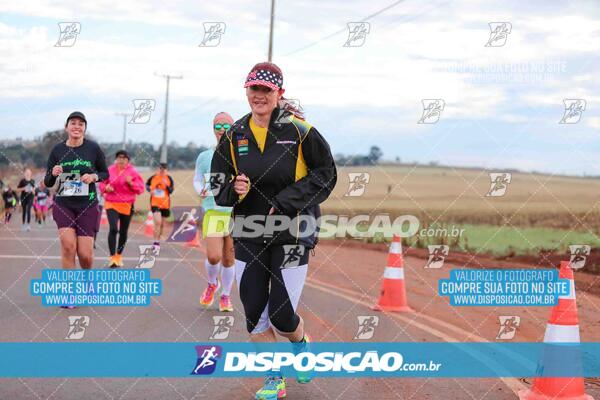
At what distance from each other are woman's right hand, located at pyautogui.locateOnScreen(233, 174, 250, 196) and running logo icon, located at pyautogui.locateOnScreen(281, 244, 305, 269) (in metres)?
0.48

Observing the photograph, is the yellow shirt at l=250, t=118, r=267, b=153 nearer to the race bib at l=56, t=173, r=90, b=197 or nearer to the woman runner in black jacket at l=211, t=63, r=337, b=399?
the woman runner in black jacket at l=211, t=63, r=337, b=399

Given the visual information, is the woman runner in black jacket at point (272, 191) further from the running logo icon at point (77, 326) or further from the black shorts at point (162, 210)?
the black shorts at point (162, 210)

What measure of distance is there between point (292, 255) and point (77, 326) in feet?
11.8

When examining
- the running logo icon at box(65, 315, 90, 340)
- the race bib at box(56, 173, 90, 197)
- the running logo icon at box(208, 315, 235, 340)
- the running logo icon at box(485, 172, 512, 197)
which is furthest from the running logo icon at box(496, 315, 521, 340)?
the race bib at box(56, 173, 90, 197)

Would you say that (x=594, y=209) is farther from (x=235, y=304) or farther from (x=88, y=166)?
(x=88, y=166)

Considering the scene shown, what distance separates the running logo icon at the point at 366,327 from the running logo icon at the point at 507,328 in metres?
1.26

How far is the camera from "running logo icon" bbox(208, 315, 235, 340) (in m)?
9.11

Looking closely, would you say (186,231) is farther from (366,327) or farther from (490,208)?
(366,327)

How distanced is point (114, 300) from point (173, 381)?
14.4ft

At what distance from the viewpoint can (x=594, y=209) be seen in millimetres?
24047

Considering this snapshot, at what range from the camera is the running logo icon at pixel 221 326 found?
9.11 metres

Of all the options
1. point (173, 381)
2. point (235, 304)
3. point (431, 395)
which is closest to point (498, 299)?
point (235, 304)

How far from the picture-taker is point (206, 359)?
25.1 feet

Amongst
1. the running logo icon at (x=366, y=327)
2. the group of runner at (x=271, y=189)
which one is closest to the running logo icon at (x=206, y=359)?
the group of runner at (x=271, y=189)
